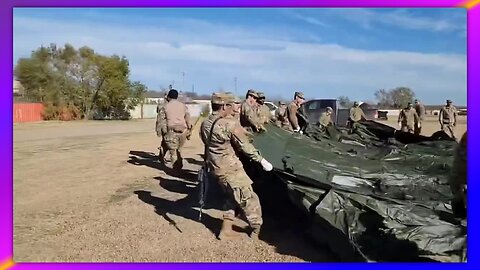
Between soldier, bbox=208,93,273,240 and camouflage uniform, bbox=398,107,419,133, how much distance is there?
9357 millimetres

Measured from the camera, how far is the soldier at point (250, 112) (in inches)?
274

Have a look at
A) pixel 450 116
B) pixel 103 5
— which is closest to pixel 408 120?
pixel 450 116

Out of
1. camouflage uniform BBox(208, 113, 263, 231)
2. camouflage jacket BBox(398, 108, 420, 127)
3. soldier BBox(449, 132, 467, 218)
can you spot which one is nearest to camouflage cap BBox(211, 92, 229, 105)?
camouflage uniform BBox(208, 113, 263, 231)

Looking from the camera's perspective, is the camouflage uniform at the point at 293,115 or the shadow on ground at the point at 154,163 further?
the camouflage uniform at the point at 293,115

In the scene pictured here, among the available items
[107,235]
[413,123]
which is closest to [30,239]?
[107,235]

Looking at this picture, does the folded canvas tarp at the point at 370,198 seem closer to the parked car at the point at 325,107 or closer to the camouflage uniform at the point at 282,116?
the camouflage uniform at the point at 282,116

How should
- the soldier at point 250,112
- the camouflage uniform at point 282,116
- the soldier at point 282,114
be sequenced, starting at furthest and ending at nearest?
the soldier at point 282,114
the camouflage uniform at point 282,116
the soldier at point 250,112

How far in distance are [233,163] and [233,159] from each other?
0.13ft

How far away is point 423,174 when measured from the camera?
19.3 ft

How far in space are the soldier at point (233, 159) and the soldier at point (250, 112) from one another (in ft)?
6.70

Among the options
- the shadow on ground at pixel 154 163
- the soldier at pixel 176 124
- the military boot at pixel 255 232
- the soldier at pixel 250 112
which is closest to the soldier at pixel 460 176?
the military boot at pixel 255 232

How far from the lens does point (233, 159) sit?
189 inches

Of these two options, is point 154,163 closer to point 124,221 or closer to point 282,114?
point 282,114

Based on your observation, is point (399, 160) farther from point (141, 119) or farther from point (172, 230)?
point (141, 119)
